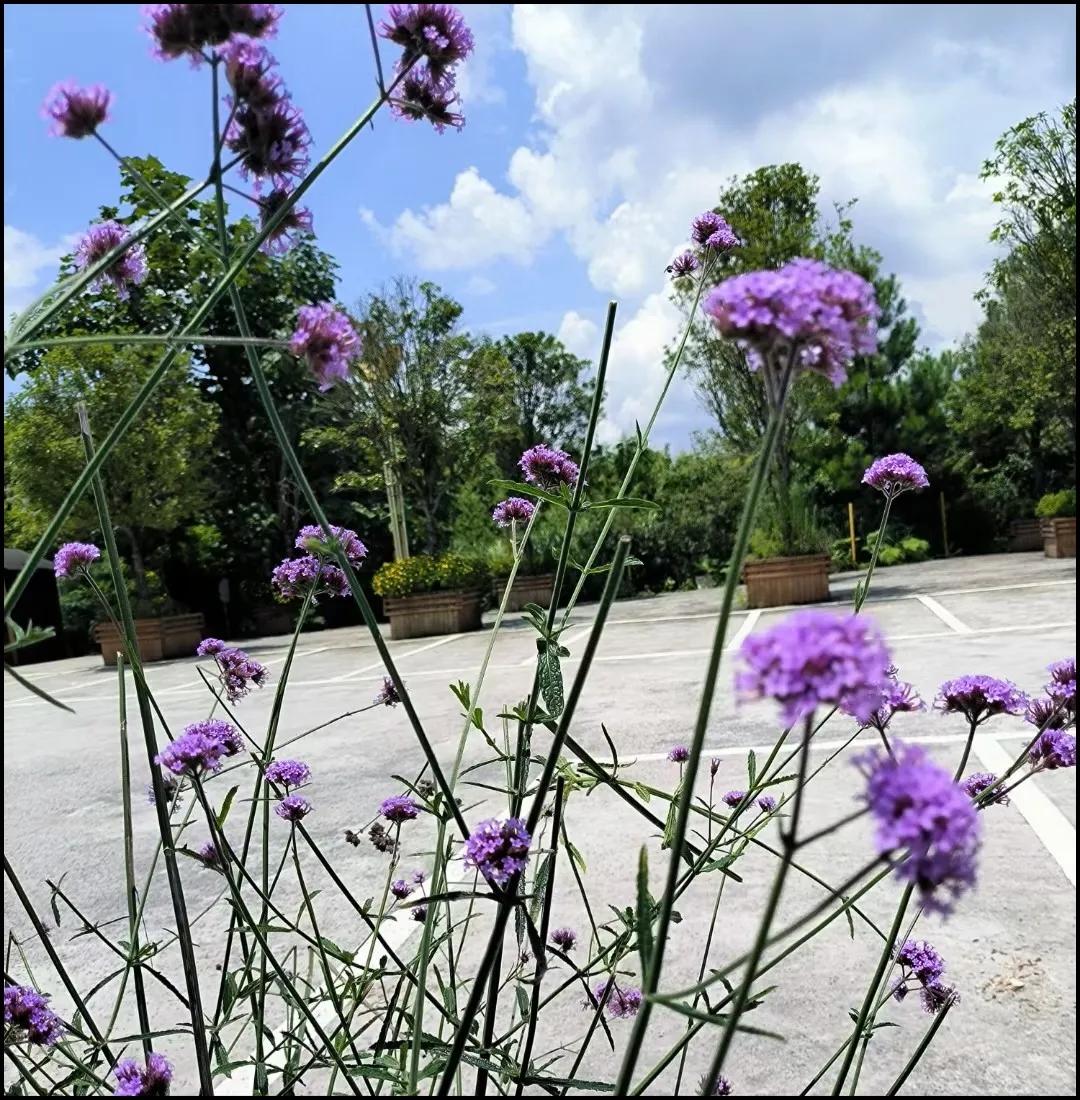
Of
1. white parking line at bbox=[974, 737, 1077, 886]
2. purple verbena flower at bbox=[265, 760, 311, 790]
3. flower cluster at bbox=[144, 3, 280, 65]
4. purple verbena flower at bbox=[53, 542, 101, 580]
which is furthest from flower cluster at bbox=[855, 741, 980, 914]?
white parking line at bbox=[974, 737, 1077, 886]

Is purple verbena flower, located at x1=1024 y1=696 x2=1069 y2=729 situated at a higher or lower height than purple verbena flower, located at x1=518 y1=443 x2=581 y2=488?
lower

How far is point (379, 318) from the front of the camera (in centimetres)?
1465

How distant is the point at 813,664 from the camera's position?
17.8 inches

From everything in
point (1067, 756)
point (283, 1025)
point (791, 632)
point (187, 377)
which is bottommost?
point (283, 1025)

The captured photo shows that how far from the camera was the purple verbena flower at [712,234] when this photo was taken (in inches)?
50.4

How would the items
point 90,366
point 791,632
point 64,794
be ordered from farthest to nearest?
point 90,366 → point 64,794 → point 791,632

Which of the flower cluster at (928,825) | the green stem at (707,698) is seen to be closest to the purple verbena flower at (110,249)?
the green stem at (707,698)

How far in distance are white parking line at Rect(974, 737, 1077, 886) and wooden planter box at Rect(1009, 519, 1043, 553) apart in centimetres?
1522

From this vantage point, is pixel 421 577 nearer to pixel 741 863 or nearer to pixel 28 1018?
pixel 741 863

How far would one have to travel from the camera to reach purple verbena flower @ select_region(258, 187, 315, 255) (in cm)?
80

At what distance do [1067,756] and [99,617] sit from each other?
49.4 feet

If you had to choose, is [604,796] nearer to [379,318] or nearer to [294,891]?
[294,891]

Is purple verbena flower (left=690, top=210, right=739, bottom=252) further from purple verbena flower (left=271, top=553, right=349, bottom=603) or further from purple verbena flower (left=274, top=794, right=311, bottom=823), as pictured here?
purple verbena flower (left=274, top=794, right=311, bottom=823)

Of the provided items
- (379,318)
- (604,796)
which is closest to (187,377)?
(379,318)
